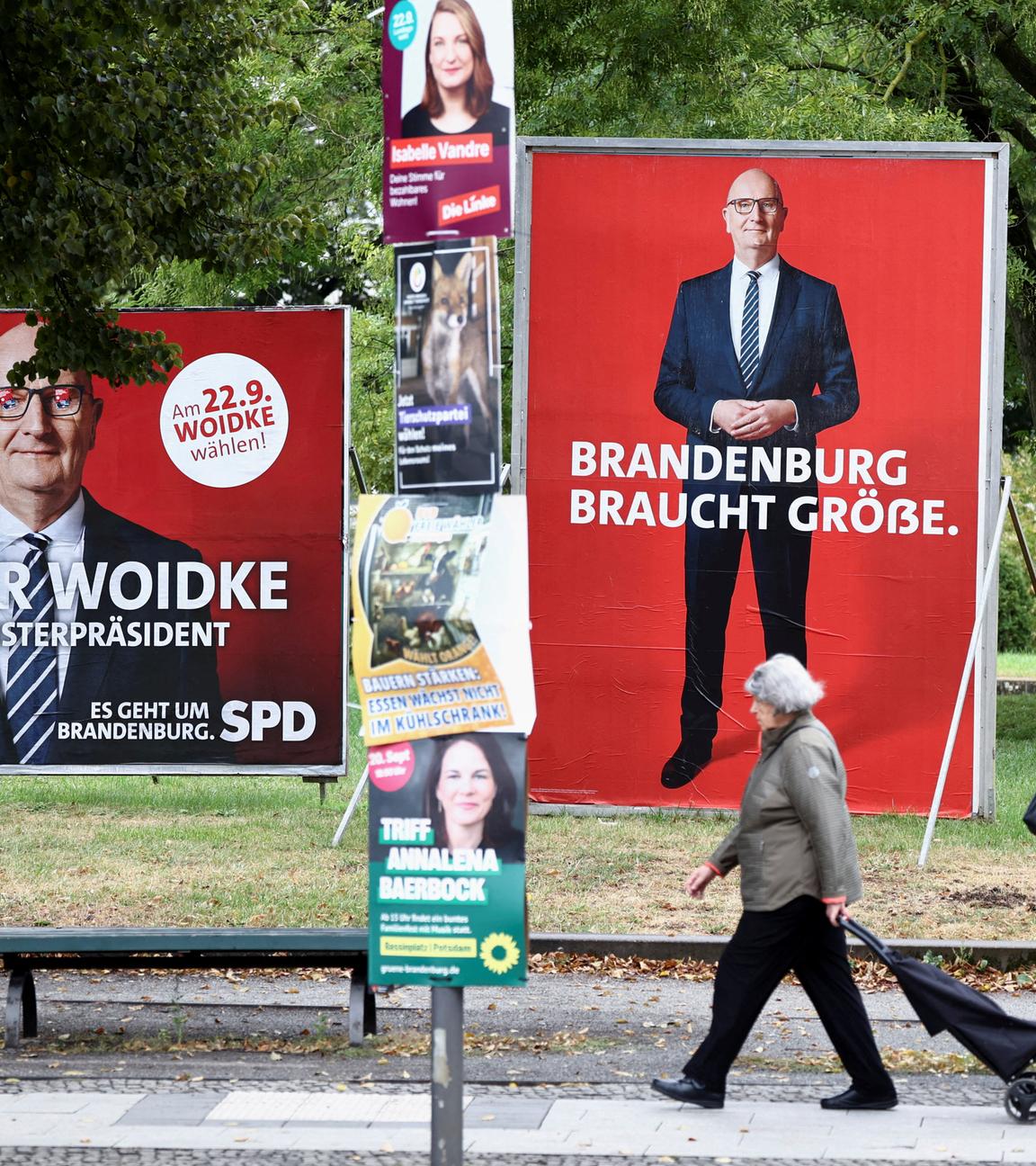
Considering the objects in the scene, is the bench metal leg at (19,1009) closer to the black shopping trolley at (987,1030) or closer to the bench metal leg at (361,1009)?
the bench metal leg at (361,1009)

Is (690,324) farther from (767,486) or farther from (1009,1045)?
(1009,1045)

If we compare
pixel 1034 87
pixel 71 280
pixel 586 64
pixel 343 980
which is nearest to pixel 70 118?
pixel 71 280

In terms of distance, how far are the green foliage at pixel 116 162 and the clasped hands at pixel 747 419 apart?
3.99 m

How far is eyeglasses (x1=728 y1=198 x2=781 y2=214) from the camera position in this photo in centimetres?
1369

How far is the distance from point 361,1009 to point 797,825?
7.96 ft

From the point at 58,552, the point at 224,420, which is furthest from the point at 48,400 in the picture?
the point at 224,420

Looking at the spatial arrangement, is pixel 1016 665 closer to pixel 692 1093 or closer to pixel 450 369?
pixel 692 1093

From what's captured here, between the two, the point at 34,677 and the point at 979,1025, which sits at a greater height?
the point at 34,677

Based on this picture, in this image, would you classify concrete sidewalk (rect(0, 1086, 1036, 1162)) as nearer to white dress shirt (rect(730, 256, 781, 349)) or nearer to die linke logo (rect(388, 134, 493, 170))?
die linke logo (rect(388, 134, 493, 170))

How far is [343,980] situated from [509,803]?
4666 millimetres

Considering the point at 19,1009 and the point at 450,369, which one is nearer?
the point at 450,369

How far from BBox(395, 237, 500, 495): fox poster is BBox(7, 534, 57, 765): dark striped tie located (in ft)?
29.9

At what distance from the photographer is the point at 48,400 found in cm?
1327

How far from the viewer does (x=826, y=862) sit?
6168 millimetres
